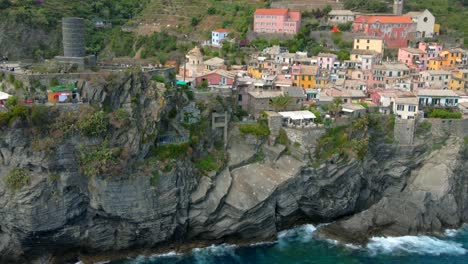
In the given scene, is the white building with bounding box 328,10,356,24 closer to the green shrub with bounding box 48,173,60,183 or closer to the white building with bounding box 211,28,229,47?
the white building with bounding box 211,28,229,47

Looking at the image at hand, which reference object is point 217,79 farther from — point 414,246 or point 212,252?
point 414,246

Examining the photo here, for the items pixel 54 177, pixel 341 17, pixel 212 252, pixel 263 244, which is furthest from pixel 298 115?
pixel 341 17

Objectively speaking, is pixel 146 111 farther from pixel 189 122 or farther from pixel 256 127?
pixel 256 127

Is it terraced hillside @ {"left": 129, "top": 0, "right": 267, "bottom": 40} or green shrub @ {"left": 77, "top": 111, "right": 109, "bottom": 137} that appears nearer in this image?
green shrub @ {"left": 77, "top": 111, "right": 109, "bottom": 137}

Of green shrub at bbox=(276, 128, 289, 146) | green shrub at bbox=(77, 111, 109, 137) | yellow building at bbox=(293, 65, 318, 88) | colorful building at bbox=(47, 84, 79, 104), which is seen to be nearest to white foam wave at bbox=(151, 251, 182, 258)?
green shrub at bbox=(77, 111, 109, 137)

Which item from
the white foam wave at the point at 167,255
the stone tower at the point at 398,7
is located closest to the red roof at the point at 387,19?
the stone tower at the point at 398,7

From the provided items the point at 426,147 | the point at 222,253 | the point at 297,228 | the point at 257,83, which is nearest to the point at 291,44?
the point at 257,83
